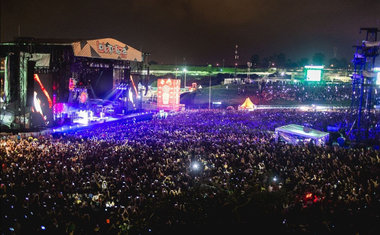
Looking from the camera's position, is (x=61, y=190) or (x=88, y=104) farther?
(x=88, y=104)

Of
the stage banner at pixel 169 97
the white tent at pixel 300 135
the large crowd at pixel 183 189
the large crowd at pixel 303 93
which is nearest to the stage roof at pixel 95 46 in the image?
the stage banner at pixel 169 97

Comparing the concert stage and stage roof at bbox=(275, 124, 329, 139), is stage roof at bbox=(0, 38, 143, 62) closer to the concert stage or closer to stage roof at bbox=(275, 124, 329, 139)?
the concert stage

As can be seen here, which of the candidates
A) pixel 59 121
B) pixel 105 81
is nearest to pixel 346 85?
pixel 105 81

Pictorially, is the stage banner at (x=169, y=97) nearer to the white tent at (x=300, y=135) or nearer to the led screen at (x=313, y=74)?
the white tent at (x=300, y=135)

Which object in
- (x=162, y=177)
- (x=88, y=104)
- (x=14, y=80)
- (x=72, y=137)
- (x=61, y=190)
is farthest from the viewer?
(x=88, y=104)

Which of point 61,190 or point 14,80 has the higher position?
point 14,80

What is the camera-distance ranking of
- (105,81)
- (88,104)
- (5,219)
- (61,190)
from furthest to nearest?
(105,81) < (88,104) < (61,190) < (5,219)

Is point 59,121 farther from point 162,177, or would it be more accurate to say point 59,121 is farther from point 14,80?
point 162,177
